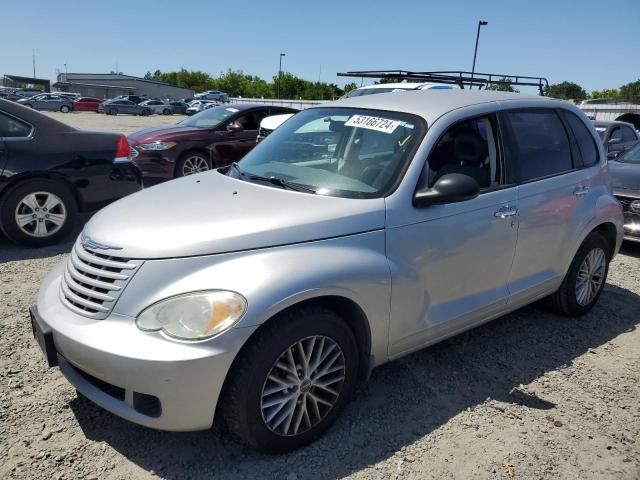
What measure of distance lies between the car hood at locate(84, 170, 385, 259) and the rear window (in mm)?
1394

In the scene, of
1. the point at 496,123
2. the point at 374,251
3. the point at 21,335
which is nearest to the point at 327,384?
the point at 374,251

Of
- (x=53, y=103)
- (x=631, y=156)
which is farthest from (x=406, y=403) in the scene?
(x=53, y=103)

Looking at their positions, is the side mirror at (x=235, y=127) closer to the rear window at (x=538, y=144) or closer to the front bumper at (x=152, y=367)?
the rear window at (x=538, y=144)

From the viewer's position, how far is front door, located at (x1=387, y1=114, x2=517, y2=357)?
2.88 metres

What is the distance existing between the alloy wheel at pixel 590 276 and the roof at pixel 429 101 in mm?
1375

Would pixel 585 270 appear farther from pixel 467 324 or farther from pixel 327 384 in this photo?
pixel 327 384

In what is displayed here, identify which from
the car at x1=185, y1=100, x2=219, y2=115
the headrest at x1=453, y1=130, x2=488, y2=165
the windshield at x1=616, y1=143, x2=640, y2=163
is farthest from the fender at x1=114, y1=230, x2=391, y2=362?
the car at x1=185, y1=100, x2=219, y2=115

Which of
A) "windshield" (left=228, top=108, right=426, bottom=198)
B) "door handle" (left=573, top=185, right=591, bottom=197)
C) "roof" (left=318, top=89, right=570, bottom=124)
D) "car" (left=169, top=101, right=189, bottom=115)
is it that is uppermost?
"car" (left=169, top=101, right=189, bottom=115)

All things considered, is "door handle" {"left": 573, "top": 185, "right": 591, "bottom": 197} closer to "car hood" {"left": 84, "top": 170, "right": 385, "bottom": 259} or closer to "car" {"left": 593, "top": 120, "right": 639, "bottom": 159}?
"car hood" {"left": 84, "top": 170, "right": 385, "bottom": 259}

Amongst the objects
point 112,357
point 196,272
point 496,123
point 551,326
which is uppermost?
point 496,123

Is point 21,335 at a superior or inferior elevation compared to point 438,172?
inferior

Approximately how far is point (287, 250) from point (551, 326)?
111 inches

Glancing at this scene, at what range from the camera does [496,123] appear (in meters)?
3.52

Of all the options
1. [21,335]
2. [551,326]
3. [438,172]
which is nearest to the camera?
[438,172]
